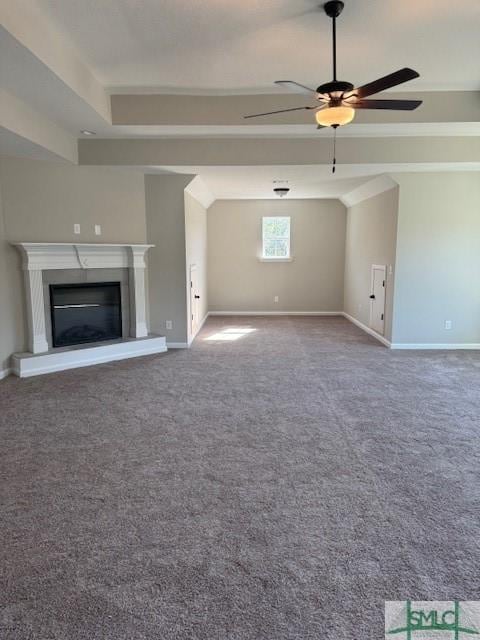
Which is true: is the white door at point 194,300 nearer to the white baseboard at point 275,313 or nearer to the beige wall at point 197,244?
the beige wall at point 197,244

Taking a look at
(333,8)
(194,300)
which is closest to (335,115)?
(333,8)

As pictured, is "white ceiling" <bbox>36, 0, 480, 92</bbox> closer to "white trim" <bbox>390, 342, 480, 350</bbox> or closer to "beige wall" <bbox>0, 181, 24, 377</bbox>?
"beige wall" <bbox>0, 181, 24, 377</bbox>

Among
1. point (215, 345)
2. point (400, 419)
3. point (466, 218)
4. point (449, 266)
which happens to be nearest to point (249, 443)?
point (400, 419)

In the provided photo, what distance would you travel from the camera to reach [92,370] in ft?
15.4

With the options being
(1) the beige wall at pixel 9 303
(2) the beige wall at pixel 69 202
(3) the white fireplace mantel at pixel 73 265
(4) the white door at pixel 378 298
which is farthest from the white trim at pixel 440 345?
(1) the beige wall at pixel 9 303

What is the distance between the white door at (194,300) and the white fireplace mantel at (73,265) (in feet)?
2.74

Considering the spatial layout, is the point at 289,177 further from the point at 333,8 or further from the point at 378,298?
the point at 333,8

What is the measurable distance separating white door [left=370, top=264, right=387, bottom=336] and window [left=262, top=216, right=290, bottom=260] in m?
2.50

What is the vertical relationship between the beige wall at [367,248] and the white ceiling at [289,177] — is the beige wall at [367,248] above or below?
below

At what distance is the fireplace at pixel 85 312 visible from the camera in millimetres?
4934

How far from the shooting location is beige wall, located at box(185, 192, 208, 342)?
582 centimetres

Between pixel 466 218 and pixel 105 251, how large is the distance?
478cm

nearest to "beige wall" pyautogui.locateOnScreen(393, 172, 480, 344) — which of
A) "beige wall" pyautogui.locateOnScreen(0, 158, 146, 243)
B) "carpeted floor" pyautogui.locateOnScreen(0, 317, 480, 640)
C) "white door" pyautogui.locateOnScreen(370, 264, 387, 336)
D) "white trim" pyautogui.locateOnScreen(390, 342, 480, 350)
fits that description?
"white trim" pyautogui.locateOnScreen(390, 342, 480, 350)

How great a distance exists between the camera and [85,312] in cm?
520
